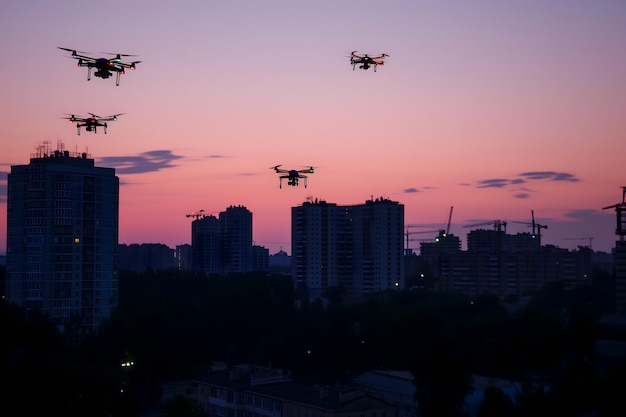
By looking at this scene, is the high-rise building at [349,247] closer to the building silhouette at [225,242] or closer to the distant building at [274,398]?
the building silhouette at [225,242]

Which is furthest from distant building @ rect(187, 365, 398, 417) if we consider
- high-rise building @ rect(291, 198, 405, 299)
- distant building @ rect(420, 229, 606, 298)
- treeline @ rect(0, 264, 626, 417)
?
distant building @ rect(420, 229, 606, 298)

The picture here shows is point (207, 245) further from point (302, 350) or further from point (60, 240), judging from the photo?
point (302, 350)

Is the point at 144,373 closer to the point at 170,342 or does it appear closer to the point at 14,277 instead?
the point at 170,342

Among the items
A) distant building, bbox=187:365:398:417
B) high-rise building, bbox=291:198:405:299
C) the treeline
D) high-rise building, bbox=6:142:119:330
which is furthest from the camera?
high-rise building, bbox=291:198:405:299

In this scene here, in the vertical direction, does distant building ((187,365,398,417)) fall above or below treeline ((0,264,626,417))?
below

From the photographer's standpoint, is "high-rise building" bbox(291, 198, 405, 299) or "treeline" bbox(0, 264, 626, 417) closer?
"treeline" bbox(0, 264, 626, 417)

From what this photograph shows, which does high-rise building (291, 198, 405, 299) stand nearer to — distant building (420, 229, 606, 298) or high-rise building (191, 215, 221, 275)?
distant building (420, 229, 606, 298)
